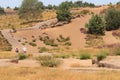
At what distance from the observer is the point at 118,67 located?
95.2 ft

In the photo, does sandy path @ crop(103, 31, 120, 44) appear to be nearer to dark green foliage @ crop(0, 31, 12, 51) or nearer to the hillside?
the hillside

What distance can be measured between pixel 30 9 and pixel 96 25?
3686 cm

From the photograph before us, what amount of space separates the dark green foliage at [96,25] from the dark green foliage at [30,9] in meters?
34.2

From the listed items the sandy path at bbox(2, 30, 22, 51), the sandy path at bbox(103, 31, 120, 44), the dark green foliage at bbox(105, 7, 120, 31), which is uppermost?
the dark green foliage at bbox(105, 7, 120, 31)

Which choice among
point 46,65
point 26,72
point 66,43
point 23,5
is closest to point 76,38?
point 66,43

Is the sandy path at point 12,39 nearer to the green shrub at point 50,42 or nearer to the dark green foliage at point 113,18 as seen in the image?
the green shrub at point 50,42

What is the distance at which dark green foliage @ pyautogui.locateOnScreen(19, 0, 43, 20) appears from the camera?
12570cm

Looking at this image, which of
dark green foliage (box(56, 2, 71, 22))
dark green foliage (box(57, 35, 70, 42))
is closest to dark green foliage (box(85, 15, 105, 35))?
dark green foliage (box(57, 35, 70, 42))

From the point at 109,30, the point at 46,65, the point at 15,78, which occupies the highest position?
the point at 15,78

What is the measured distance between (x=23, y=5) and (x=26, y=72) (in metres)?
101

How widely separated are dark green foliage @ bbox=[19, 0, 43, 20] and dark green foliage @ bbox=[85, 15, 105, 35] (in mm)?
34186

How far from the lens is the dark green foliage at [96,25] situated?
304 ft

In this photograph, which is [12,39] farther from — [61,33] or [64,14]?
[64,14]

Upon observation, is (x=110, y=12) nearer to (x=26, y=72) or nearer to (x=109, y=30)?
(x=109, y=30)
